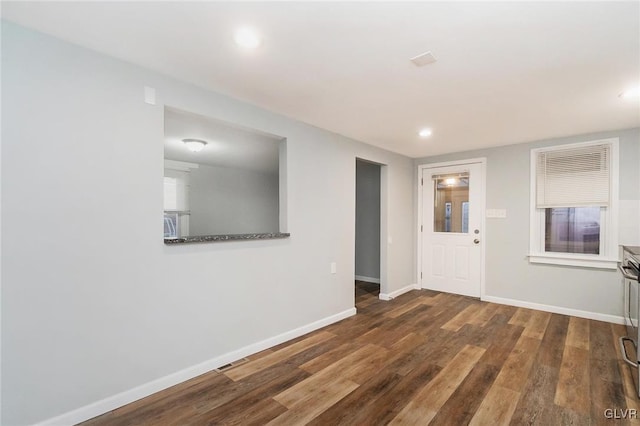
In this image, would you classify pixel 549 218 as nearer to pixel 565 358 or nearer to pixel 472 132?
pixel 472 132

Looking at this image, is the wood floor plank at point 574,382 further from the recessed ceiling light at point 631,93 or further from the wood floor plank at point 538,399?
the recessed ceiling light at point 631,93

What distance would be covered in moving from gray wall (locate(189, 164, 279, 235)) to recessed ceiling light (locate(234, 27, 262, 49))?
4223 mm

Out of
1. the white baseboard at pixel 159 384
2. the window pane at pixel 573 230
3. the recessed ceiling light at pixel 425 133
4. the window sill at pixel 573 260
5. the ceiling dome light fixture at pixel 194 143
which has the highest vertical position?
the recessed ceiling light at pixel 425 133

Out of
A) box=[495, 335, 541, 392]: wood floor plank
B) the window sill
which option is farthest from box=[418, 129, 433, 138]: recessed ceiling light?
box=[495, 335, 541, 392]: wood floor plank

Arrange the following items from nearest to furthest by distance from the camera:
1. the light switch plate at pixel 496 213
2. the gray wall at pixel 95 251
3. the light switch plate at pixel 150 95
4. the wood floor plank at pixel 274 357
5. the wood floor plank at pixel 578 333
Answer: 1. the gray wall at pixel 95 251
2. the light switch plate at pixel 150 95
3. the wood floor plank at pixel 274 357
4. the wood floor plank at pixel 578 333
5. the light switch plate at pixel 496 213

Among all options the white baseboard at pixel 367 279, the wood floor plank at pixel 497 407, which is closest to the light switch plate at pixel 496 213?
the white baseboard at pixel 367 279

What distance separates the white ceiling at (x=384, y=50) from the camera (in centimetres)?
155

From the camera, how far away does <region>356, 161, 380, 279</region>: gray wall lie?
5.78 meters

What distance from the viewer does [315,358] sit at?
8.95 feet

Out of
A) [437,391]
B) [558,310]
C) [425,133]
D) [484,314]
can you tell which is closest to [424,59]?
[425,133]

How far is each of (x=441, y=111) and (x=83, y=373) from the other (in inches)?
141

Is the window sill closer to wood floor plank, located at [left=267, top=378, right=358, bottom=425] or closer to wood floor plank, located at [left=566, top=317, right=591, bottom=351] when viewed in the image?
wood floor plank, located at [left=566, top=317, right=591, bottom=351]

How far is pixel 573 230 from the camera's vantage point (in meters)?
3.95

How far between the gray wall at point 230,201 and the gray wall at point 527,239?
3788mm
